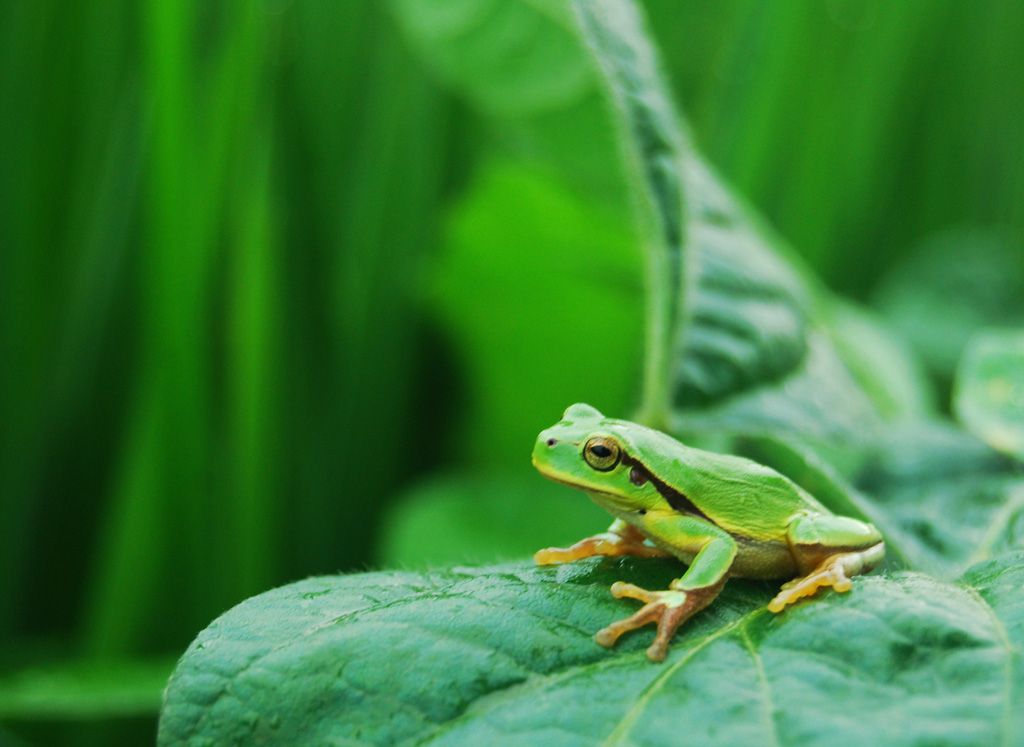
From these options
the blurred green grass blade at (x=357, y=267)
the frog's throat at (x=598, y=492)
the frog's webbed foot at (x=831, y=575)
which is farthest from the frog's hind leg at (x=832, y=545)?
the blurred green grass blade at (x=357, y=267)

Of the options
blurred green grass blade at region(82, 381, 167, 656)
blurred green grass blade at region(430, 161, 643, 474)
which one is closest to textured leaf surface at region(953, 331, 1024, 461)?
blurred green grass blade at region(430, 161, 643, 474)

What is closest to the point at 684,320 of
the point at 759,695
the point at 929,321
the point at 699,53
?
the point at 759,695

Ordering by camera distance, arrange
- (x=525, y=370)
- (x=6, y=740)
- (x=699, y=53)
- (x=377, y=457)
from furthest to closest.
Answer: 1. (x=699, y=53)
2. (x=525, y=370)
3. (x=377, y=457)
4. (x=6, y=740)

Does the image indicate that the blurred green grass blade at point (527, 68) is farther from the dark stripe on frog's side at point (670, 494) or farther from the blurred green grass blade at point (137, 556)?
the dark stripe on frog's side at point (670, 494)

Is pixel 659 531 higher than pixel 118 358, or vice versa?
pixel 118 358

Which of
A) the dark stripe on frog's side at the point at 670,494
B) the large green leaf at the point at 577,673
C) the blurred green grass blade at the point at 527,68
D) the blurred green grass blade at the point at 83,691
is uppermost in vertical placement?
the blurred green grass blade at the point at 527,68

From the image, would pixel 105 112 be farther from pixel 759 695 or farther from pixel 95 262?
pixel 759 695
